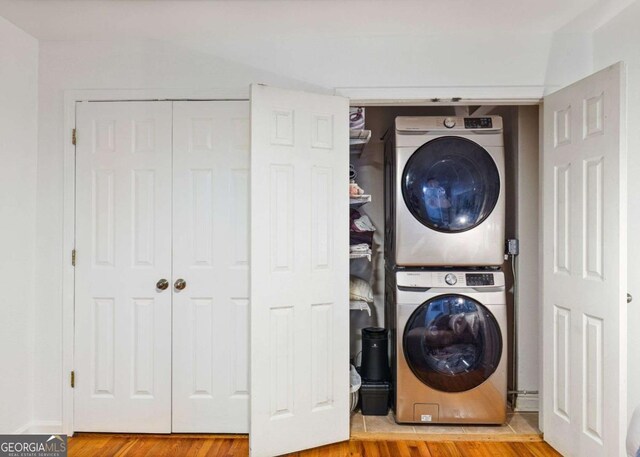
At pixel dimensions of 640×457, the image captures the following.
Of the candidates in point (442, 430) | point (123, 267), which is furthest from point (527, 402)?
point (123, 267)

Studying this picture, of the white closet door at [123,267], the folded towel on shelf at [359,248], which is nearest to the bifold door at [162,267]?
the white closet door at [123,267]

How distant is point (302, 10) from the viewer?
80.8 inches

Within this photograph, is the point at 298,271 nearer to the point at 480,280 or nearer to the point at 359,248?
the point at 359,248

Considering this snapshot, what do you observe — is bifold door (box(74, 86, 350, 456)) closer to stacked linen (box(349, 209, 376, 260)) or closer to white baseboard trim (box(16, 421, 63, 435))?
white baseboard trim (box(16, 421, 63, 435))

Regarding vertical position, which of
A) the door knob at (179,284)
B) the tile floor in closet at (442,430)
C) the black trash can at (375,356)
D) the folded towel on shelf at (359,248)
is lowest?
the tile floor in closet at (442,430)

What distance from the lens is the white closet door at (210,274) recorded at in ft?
7.71

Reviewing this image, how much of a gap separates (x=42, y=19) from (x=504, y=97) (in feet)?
8.47

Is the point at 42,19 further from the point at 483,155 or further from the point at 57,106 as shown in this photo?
the point at 483,155

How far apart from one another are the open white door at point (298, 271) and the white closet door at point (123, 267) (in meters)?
0.65

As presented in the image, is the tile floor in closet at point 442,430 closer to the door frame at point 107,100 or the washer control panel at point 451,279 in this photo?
the washer control panel at point 451,279

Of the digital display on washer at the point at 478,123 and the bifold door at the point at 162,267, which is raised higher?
the digital display on washer at the point at 478,123

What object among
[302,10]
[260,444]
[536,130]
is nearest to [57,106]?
[302,10]

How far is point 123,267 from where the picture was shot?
2355 millimetres

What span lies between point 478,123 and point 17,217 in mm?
2738
